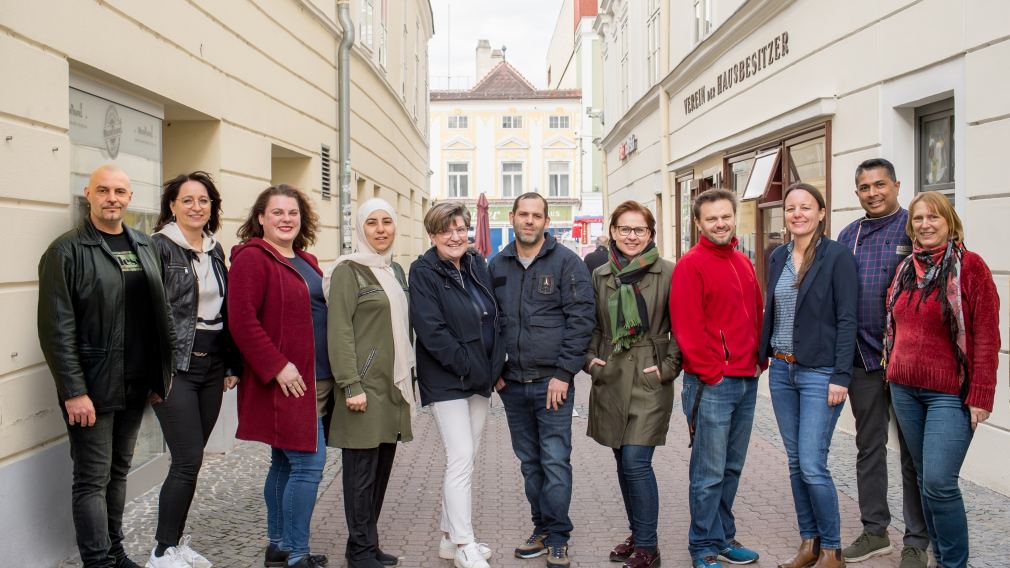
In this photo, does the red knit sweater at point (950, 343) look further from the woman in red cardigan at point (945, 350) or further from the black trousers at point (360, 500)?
the black trousers at point (360, 500)

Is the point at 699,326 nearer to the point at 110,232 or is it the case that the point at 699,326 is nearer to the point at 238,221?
the point at 110,232

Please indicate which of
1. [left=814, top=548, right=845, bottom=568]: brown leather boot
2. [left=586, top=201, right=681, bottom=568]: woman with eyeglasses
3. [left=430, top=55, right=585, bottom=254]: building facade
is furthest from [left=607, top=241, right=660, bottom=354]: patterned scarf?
[left=430, top=55, right=585, bottom=254]: building facade

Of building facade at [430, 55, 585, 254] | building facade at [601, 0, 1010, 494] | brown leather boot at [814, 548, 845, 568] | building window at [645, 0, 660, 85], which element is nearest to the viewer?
brown leather boot at [814, 548, 845, 568]

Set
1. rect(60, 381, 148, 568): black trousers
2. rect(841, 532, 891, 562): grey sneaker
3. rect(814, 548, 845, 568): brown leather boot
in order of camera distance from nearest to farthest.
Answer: rect(60, 381, 148, 568): black trousers
rect(814, 548, 845, 568): brown leather boot
rect(841, 532, 891, 562): grey sneaker

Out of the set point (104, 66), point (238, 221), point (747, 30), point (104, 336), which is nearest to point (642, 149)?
point (747, 30)

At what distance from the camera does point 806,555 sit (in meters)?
4.63

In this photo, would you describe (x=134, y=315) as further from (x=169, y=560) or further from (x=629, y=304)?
(x=629, y=304)

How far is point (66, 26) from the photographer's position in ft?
16.4

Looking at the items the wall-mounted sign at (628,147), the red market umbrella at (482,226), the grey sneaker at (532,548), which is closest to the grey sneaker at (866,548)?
the grey sneaker at (532,548)

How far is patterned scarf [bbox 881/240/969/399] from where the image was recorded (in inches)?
167

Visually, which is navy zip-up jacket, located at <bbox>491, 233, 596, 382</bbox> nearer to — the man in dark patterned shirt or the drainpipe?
the man in dark patterned shirt

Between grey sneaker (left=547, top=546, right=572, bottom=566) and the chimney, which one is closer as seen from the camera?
grey sneaker (left=547, top=546, right=572, bottom=566)

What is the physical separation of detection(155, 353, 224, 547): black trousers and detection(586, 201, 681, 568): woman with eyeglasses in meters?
2.03

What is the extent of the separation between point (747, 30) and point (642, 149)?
8210 millimetres
